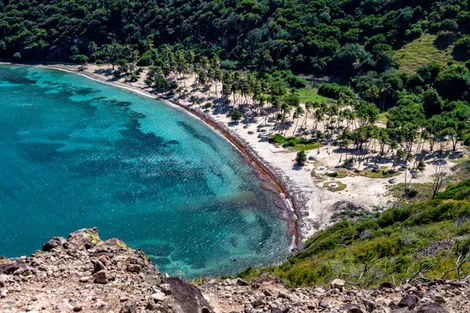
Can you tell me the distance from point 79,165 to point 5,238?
2476 centimetres

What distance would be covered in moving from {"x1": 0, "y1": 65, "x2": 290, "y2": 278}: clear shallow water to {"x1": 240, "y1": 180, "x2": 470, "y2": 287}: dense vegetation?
17.3m

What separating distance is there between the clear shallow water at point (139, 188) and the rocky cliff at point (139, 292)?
37.8 metres

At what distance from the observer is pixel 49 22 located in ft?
568

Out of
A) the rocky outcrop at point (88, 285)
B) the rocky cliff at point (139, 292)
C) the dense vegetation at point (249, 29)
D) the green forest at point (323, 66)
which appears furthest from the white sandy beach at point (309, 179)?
the rocky outcrop at point (88, 285)

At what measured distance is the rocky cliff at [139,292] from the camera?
55.9 ft

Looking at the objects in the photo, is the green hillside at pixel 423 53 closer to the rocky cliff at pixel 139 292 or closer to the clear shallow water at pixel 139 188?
the clear shallow water at pixel 139 188

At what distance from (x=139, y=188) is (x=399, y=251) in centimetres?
5247

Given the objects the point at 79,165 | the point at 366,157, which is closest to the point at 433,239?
the point at 366,157

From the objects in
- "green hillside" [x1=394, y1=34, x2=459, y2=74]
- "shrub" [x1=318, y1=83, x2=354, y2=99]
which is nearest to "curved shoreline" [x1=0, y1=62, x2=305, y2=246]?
"shrub" [x1=318, y1=83, x2=354, y2=99]

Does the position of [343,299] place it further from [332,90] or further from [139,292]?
[332,90]

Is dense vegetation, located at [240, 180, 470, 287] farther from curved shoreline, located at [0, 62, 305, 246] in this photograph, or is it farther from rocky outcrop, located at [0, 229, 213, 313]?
curved shoreline, located at [0, 62, 305, 246]

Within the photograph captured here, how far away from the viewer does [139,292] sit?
59.6ft

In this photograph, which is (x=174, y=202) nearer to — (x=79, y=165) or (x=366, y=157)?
(x=79, y=165)

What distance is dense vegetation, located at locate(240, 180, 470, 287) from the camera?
28562mm
